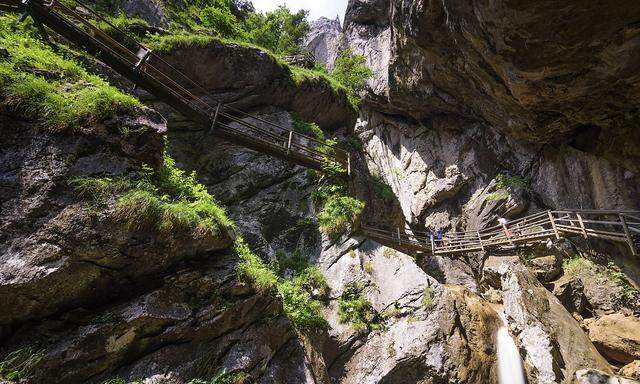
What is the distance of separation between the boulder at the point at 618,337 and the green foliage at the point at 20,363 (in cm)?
1336

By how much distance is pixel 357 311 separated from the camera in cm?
909

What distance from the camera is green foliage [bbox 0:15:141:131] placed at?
550 cm

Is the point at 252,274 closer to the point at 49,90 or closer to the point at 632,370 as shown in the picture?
the point at 49,90

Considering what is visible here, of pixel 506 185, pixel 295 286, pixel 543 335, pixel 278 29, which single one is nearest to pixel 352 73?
pixel 278 29

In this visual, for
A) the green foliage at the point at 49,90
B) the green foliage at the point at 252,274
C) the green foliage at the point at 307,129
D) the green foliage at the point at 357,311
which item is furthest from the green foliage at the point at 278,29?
the green foliage at the point at 357,311

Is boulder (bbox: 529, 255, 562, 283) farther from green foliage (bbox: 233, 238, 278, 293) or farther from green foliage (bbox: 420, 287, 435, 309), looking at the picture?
green foliage (bbox: 233, 238, 278, 293)

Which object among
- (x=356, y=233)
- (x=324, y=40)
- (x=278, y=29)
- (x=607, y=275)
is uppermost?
(x=324, y=40)

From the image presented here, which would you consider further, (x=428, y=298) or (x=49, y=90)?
(x=428, y=298)

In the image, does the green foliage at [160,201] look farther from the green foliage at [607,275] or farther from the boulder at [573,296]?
the green foliage at [607,275]

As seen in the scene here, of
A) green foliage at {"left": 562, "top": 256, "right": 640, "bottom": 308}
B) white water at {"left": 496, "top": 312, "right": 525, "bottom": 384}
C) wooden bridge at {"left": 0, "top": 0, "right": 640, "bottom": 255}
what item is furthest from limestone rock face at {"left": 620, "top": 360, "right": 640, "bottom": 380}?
green foliage at {"left": 562, "top": 256, "right": 640, "bottom": 308}

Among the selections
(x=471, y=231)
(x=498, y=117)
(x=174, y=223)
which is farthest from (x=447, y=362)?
(x=498, y=117)

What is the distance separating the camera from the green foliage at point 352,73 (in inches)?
867

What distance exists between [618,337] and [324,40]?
3607 cm

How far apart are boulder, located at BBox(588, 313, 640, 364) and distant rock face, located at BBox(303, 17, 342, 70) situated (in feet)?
98.8
